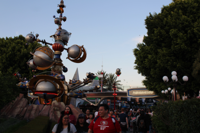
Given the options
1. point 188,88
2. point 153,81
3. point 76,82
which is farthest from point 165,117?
point 153,81

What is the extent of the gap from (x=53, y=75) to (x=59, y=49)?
1987mm

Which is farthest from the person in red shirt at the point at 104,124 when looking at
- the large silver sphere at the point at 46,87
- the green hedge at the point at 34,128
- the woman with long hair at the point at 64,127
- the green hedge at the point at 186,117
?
the large silver sphere at the point at 46,87

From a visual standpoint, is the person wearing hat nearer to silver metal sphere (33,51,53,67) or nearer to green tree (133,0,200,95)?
silver metal sphere (33,51,53,67)

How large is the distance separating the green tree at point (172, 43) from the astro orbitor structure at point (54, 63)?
6.88 m

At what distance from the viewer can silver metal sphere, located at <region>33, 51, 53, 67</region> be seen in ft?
45.7

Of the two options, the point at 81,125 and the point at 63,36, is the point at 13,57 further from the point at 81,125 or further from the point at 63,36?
the point at 81,125

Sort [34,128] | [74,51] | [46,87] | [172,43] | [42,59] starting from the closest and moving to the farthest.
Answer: [34,128]
[46,87]
[42,59]
[74,51]
[172,43]

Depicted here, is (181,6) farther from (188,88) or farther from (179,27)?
(188,88)

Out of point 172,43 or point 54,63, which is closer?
point 54,63

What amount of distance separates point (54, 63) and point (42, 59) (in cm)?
136

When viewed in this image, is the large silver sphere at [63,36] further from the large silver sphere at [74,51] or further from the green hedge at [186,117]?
A: the green hedge at [186,117]

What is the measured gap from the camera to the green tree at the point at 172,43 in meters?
16.1

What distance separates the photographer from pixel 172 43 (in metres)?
16.4

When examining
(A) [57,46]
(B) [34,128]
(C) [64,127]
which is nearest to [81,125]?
(B) [34,128]
